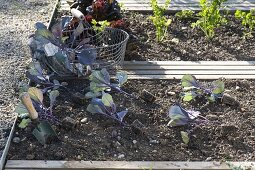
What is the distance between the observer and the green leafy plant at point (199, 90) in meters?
3.98

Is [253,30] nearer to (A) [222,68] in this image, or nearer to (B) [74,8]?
(A) [222,68]

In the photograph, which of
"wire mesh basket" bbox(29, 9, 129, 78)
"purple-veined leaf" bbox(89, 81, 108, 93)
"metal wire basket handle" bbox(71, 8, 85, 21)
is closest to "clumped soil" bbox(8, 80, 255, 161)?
"purple-veined leaf" bbox(89, 81, 108, 93)

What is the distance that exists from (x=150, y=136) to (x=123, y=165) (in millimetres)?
369

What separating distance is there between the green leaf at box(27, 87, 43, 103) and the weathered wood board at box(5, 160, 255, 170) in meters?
0.53

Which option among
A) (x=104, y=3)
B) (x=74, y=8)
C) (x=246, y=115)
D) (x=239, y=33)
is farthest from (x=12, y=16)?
(x=246, y=115)

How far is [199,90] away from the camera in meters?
4.09

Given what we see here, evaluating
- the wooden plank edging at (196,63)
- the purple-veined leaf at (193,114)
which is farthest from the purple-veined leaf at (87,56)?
the purple-veined leaf at (193,114)

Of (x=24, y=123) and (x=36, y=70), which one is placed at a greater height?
(x=36, y=70)

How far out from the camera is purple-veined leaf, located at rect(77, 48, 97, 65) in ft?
13.5

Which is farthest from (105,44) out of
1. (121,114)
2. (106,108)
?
(121,114)

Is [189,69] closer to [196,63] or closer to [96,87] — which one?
[196,63]

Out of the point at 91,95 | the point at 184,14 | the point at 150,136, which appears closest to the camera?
the point at 150,136

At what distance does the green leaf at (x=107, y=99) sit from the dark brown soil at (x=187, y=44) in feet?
3.11

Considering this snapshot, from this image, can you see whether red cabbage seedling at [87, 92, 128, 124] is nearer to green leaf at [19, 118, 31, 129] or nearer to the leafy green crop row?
green leaf at [19, 118, 31, 129]
